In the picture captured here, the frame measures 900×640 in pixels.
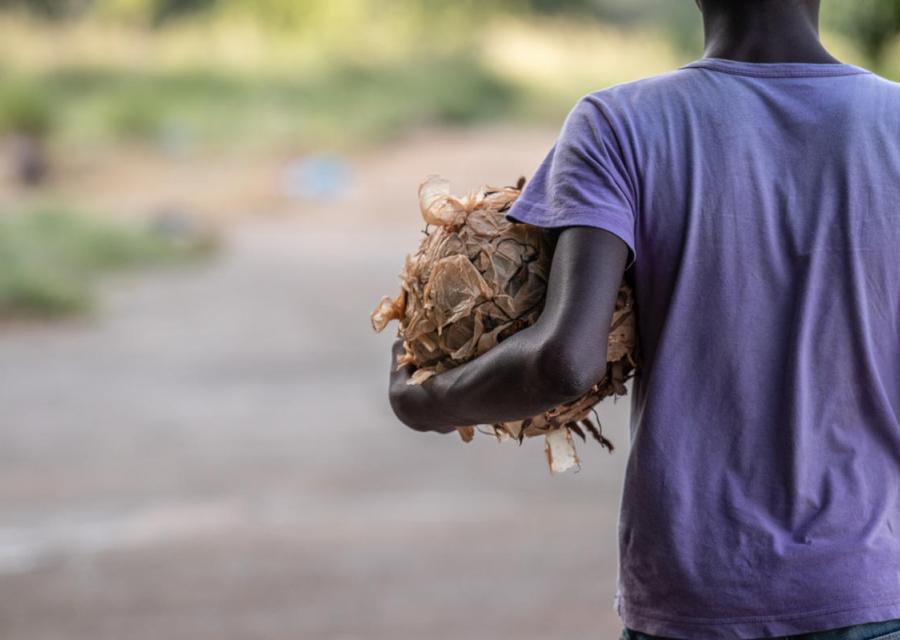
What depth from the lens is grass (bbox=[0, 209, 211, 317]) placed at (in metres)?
13.9

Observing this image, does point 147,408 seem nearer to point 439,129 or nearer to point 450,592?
point 450,592

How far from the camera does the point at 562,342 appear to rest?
176 centimetres

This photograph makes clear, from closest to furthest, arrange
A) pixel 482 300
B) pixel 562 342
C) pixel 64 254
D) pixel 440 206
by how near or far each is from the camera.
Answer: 1. pixel 562 342
2. pixel 482 300
3. pixel 440 206
4. pixel 64 254

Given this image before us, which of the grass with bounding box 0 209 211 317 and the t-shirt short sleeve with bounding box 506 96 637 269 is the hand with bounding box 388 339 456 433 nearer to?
the t-shirt short sleeve with bounding box 506 96 637 269

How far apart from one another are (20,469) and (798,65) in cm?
714

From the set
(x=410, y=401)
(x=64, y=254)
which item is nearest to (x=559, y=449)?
(x=410, y=401)

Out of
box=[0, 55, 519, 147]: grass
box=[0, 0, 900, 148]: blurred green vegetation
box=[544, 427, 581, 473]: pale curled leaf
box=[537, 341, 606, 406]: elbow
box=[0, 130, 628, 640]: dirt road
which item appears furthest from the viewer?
box=[0, 0, 900, 148]: blurred green vegetation

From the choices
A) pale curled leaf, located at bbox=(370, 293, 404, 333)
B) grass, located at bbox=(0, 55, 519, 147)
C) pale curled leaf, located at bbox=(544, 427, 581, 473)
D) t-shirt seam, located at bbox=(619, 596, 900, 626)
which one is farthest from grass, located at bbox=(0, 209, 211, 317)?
t-shirt seam, located at bbox=(619, 596, 900, 626)

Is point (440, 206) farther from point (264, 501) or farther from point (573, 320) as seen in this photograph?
point (264, 501)

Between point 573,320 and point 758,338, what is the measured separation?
24cm

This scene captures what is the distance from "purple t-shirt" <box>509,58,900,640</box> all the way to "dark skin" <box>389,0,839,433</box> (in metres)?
0.05

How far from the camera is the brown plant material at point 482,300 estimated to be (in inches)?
76.3

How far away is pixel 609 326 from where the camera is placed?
70.5 inches

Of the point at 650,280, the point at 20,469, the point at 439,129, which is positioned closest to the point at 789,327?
the point at 650,280
